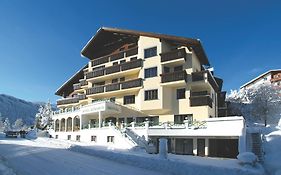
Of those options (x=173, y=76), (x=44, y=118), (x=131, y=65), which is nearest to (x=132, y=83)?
(x=131, y=65)

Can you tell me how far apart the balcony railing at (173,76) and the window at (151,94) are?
208cm

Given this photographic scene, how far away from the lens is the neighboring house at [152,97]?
2883 cm

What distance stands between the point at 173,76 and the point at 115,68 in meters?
11.0

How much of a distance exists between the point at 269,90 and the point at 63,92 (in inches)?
1785

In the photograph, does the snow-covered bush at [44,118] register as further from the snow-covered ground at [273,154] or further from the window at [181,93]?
the snow-covered ground at [273,154]

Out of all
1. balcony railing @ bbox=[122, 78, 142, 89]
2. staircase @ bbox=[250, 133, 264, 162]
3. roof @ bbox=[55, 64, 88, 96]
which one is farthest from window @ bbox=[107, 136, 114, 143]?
roof @ bbox=[55, 64, 88, 96]

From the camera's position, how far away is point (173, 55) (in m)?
35.1

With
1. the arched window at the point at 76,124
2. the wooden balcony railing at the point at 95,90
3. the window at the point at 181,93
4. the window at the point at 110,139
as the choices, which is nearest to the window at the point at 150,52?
the window at the point at 181,93

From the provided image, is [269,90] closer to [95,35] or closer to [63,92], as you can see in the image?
[95,35]

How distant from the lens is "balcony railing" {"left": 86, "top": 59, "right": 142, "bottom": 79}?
38.9 meters

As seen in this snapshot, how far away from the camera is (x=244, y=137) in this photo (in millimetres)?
22250

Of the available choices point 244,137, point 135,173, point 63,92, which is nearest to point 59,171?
point 135,173

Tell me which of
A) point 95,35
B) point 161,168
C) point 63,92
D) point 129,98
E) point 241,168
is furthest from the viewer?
point 63,92

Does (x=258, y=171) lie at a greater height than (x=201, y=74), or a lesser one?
lesser
